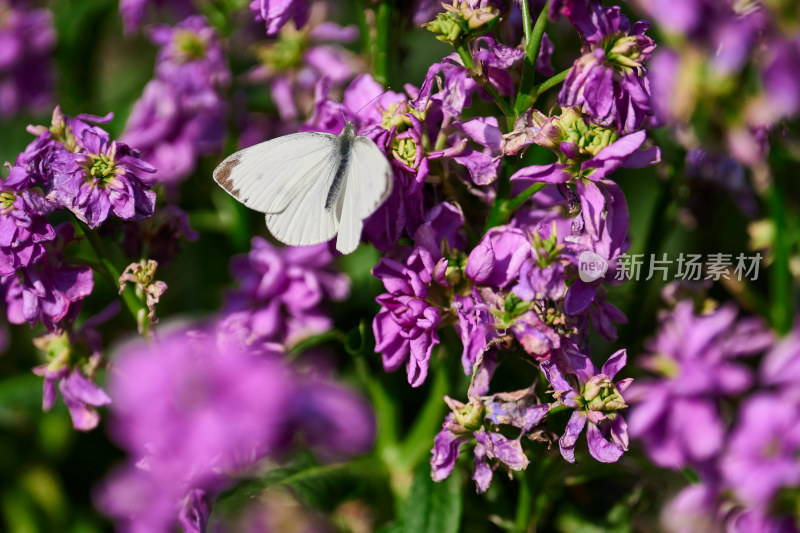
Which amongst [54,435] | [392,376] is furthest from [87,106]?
[392,376]

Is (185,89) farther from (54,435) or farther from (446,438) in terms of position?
(446,438)

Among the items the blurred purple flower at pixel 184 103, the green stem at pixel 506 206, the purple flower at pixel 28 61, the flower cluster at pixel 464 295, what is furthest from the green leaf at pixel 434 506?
the purple flower at pixel 28 61

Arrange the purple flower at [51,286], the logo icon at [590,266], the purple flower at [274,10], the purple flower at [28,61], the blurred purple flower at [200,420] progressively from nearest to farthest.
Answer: the blurred purple flower at [200,420] < the logo icon at [590,266] < the purple flower at [51,286] < the purple flower at [274,10] < the purple flower at [28,61]

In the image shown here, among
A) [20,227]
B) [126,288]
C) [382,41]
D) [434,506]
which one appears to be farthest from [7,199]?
[434,506]

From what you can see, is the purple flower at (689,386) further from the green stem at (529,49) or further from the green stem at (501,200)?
the green stem at (529,49)

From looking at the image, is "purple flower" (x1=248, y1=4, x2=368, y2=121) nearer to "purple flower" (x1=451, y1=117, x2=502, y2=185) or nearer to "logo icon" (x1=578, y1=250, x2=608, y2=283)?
"purple flower" (x1=451, y1=117, x2=502, y2=185)

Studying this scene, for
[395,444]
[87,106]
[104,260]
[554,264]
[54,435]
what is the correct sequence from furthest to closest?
[87,106] < [54,435] < [395,444] < [104,260] < [554,264]
